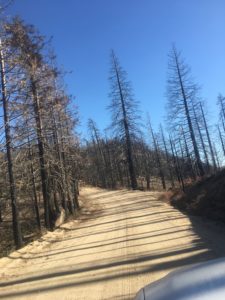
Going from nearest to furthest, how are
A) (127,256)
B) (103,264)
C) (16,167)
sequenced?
(103,264) < (127,256) < (16,167)

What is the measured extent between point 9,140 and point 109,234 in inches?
231

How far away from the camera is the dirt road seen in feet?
24.0

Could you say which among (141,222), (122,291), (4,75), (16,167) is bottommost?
(122,291)

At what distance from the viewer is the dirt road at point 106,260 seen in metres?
7.32

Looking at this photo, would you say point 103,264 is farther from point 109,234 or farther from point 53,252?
point 109,234

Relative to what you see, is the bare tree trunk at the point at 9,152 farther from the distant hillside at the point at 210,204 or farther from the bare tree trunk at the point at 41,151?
the distant hillside at the point at 210,204

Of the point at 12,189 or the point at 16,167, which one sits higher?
the point at 16,167

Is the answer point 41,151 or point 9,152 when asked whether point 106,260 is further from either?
point 41,151

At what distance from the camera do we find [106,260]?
9531mm

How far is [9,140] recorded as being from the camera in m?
16.2

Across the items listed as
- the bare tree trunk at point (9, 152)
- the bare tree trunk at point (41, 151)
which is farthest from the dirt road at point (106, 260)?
the bare tree trunk at point (41, 151)

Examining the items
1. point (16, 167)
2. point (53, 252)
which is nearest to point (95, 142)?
point (16, 167)

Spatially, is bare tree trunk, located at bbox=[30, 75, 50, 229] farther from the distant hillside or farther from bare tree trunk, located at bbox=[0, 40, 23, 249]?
the distant hillside

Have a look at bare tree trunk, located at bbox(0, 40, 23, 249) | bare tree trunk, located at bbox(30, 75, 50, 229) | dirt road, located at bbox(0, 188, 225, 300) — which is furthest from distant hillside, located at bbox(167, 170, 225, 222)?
bare tree trunk, located at bbox(0, 40, 23, 249)
